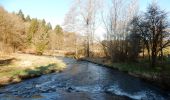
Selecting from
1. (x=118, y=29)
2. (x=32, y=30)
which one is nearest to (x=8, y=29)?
(x=118, y=29)

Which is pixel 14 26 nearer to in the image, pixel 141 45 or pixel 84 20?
pixel 84 20

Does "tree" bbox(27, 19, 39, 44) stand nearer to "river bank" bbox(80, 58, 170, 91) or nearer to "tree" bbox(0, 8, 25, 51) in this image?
"tree" bbox(0, 8, 25, 51)

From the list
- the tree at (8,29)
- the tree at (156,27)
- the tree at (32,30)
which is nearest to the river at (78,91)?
the tree at (156,27)

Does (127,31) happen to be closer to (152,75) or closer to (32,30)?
(152,75)

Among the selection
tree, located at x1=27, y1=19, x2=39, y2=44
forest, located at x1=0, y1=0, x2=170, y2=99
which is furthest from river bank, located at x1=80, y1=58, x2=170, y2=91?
tree, located at x1=27, y1=19, x2=39, y2=44

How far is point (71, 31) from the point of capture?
58.7 m

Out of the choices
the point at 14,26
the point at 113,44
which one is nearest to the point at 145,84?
the point at 113,44

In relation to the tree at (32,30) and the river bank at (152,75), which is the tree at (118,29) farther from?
the tree at (32,30)

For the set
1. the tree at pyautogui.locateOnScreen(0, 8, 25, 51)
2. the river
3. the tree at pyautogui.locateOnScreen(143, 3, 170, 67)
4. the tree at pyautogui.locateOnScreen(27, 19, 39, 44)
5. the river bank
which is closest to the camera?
the river

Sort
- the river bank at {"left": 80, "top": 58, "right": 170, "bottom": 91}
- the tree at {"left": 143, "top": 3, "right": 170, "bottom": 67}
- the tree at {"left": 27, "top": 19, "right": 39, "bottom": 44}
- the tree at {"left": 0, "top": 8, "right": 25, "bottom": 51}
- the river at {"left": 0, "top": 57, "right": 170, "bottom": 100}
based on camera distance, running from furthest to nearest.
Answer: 1. the tree at {"left": 27, "top": 19, "right": 39, "bottom": 44}
2. the tree at {"left": 0, "top": 8, "right": 25, "bottom": 51}
3. the tree at {"left": 143, "top": 3, "right": 170, "bottom": 67}
4. the river bank at {"left": 80, "top": 58, "right": 170, "bottom": 91}
5. the river at {"left": 0, "top": 57, "right": 170, "bottom": 100}

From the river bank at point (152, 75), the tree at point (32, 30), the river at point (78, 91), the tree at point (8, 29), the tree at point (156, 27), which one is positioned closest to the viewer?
the river at point (78, 91)

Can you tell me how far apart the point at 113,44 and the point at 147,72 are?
52.6 feet

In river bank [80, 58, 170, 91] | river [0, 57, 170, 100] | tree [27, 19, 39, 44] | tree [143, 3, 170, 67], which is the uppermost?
tree [27, 19, 39, 44]

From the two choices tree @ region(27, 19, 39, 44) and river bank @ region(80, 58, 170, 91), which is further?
tree @ region(27, 19, 39, 44)
